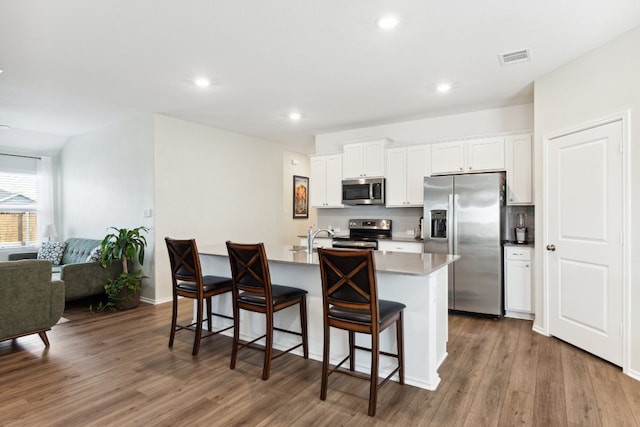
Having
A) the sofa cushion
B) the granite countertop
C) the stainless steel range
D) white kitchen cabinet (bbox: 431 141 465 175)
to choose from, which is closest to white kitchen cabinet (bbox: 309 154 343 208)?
the stainless steel range

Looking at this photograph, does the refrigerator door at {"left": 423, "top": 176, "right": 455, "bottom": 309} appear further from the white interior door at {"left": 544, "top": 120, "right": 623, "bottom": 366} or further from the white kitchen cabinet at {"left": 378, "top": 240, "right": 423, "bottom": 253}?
the white interior door at {"left": 544, "top": 120, "right": 623, "bottom": 366}

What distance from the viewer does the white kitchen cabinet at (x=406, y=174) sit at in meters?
5.09

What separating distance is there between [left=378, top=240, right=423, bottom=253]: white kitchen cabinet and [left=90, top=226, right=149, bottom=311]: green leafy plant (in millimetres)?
3330

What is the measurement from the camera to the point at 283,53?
3.17m

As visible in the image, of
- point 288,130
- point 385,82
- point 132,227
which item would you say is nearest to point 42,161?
point 132,227

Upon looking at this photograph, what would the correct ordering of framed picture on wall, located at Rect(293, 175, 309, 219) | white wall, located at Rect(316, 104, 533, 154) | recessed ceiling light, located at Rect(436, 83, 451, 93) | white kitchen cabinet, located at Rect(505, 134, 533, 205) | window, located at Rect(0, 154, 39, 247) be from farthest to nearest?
framed picture on wall, located at Rect(293, 175, 309, 219) → window, located at Rect(0, 154, 39, 247) → white wall, located at Rect(316, 104, 533, 154) → white kitchen cabinet, located at Rect(505, 134, 533, 205) → recessed ceiling light, located at Rect(436, 83, 451, 93)

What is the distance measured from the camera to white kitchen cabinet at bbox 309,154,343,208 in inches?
231

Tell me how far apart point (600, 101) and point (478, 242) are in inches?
72.1

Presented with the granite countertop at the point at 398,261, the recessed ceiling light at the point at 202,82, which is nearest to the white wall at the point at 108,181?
the recessed ceiling light at the point at 202,82

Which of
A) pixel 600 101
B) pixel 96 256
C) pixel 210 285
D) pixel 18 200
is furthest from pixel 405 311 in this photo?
pixel 18 200

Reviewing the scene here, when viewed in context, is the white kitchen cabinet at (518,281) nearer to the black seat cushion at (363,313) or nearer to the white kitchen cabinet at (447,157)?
the white kitchen cabinet at (447,157)

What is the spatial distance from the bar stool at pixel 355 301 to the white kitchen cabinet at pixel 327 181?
3.58m

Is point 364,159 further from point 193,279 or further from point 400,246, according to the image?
point 193,279

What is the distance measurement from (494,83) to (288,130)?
10.7 ft
